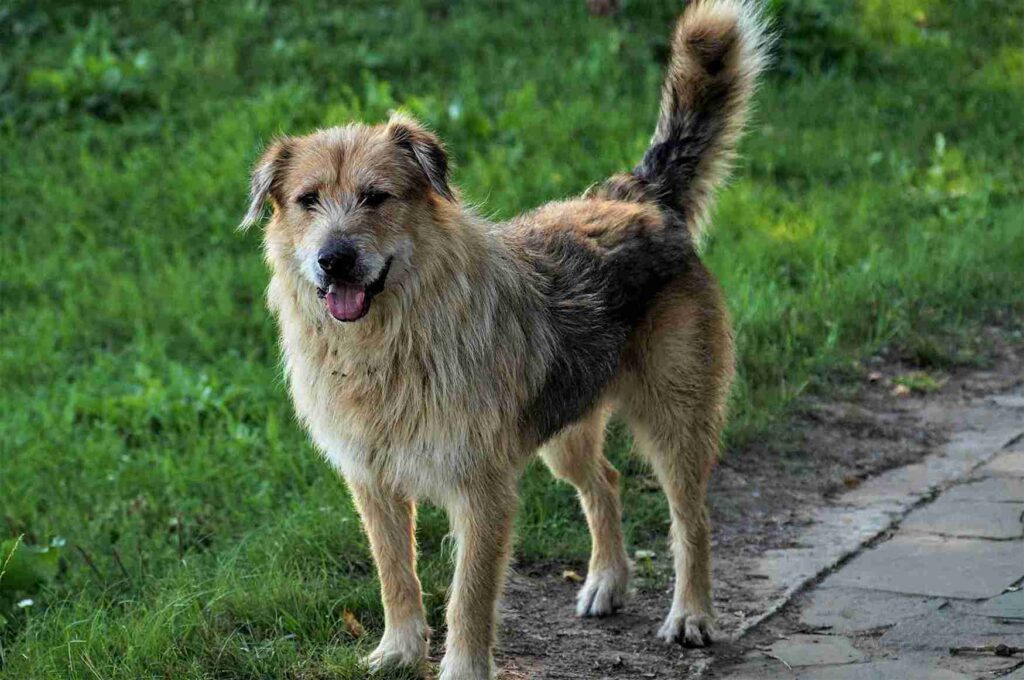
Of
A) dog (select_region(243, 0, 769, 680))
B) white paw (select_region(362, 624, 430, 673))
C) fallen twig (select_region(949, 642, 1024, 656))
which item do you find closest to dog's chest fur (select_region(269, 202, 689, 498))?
dog (select_region(243, 0, 769, 680))

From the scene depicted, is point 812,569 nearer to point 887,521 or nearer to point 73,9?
point 887,521

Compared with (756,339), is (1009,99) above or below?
above

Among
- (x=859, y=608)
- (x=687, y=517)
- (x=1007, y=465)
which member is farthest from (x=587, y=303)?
(x=1007, y=465)

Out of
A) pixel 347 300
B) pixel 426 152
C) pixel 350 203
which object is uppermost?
pixel 426 152

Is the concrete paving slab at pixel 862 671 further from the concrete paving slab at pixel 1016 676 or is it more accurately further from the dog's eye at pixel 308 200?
the dog's eye at pixel 308 200

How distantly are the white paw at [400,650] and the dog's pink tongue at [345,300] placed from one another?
1114 millimetres

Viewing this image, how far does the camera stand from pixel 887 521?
5770mm

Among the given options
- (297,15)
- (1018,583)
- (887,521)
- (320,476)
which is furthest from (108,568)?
(297,15)

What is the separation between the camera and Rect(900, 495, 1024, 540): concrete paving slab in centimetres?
555

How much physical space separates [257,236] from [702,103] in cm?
501

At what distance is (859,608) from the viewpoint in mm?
4938

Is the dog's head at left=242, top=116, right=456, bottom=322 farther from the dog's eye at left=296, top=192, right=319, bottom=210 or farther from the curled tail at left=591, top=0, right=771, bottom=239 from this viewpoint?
the curled tail at left=591, top=0, right=771, bottom=239

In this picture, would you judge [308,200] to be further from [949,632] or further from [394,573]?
[949,632]

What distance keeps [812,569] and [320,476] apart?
2.24 metres
